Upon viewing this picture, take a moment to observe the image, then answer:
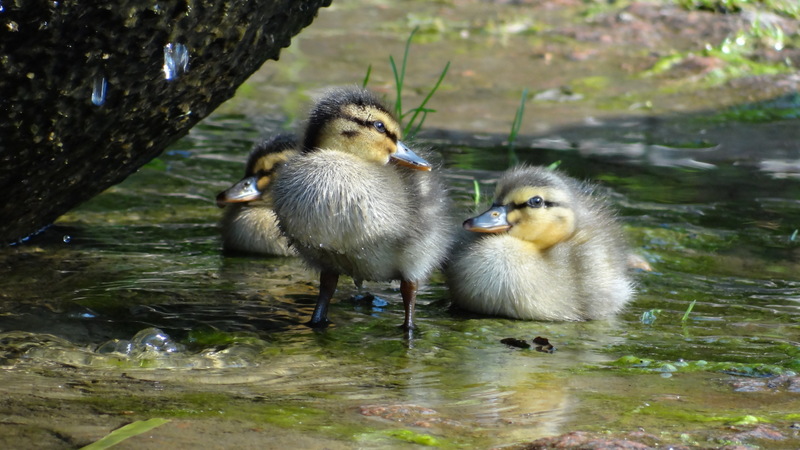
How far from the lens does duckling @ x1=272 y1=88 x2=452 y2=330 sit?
4.26 metres

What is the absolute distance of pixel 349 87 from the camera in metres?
4.73

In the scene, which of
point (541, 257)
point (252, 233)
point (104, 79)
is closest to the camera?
point (104, 79)

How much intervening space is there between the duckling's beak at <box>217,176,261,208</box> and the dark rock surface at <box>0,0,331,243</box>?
2.62ft

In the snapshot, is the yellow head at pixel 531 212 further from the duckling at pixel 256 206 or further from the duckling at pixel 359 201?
the duckling at pixel 256 206

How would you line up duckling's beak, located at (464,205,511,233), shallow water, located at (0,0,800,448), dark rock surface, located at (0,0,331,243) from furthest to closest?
duckling's beak, located at (464,205,511,233)
dark rock surface, located at (0,0,331,243)
shallow water, located at (0,0,800,448)

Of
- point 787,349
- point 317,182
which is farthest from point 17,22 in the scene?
point 787,349

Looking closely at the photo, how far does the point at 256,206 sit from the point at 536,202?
177 cm

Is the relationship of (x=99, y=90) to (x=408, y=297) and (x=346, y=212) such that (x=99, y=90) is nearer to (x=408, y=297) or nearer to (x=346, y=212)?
(x=346, y=212)

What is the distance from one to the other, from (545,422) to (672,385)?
708 millimetres

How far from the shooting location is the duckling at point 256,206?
597 centimetres

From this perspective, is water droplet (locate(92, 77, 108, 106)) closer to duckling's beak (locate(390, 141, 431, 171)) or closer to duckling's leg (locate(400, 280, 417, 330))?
duckling's beak (locate(390, 141, 431, 171))

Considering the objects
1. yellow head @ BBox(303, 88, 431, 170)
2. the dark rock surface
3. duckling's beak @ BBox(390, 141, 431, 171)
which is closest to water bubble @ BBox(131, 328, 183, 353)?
the dark rock surface

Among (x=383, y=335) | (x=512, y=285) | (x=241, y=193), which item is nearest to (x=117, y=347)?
(x=383, y=335)

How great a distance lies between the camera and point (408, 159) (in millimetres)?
4609
